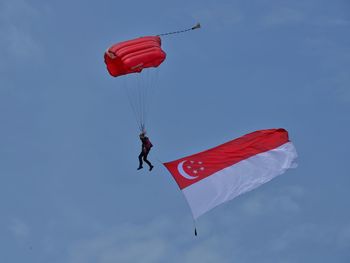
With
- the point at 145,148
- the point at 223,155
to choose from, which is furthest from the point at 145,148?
the point at 223,155

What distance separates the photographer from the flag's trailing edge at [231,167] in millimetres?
33469

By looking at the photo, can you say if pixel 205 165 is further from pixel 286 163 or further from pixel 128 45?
pixel 128 45

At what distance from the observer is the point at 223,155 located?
119 feet

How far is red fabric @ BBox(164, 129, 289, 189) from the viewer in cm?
3438

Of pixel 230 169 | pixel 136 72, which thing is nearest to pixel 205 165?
pixel 230 169

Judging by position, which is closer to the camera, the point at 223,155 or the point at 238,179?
the point at 238,179

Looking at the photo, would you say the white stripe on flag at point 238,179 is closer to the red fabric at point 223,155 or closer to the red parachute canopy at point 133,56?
the red fabric at point 223,155

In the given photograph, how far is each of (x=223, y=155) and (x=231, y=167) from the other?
2.89 ft

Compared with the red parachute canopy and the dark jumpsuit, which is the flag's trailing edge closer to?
the dark jumpsuit

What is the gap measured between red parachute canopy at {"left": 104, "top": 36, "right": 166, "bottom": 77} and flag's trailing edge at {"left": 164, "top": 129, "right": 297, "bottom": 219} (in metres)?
3.59

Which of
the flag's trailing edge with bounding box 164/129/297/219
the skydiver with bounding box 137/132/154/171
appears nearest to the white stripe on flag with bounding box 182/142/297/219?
the flag's trailing edge with bounding box 164/129/297/219

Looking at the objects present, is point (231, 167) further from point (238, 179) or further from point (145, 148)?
point (145, 148)

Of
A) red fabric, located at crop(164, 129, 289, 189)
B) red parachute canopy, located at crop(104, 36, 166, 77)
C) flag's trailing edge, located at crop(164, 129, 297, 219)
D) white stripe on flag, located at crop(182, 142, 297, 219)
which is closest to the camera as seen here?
white stripe on flag, located at crop(182, 142, 297, 219)

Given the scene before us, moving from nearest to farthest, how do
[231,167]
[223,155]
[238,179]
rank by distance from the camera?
[238,179] < [231,167] < [223,155]
